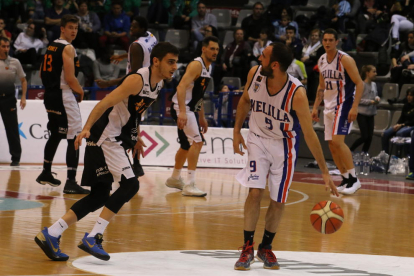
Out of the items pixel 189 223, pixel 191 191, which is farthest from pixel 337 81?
pixel 189 223

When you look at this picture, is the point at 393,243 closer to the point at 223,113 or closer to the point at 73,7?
the point at 223,113

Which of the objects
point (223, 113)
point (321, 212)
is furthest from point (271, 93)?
point (223, 113)

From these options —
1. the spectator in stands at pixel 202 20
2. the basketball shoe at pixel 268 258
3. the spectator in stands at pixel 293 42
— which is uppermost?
the spectator in stands at pixel 202 20

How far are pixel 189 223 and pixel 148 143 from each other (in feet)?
22.9

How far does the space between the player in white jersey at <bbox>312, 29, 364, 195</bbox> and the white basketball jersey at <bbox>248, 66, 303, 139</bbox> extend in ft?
16.2

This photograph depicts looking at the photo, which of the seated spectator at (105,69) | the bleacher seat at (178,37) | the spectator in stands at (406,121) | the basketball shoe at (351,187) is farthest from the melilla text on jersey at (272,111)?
the bleacher seat at (178,37)

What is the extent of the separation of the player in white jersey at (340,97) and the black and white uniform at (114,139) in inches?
204

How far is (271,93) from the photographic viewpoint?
576 centimetres

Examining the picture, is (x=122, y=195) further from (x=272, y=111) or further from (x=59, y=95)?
(x=59, y=95)

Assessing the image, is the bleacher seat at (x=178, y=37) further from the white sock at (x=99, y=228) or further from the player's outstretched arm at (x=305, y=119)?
the white sock at (x=99, y=228)

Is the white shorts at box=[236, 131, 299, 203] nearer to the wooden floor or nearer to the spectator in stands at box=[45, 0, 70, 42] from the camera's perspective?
the wooden floor

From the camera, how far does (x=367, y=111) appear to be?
15.6 metres

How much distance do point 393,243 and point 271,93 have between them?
7.02 ft

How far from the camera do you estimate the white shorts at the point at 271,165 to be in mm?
5711
